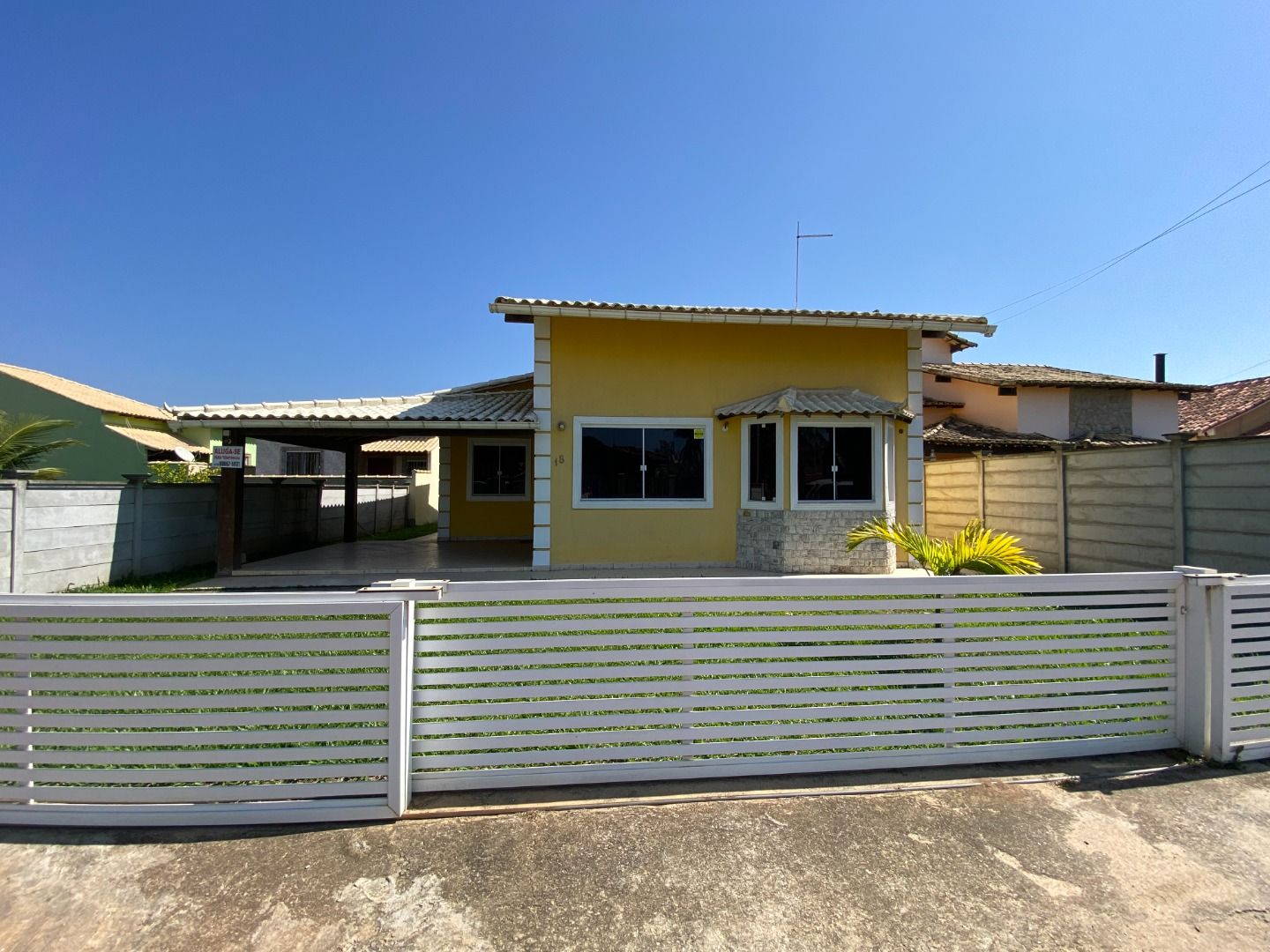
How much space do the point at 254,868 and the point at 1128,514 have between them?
930 cm

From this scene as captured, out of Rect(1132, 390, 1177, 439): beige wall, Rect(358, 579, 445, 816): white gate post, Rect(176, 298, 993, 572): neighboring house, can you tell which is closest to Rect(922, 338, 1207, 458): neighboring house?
Rect(1132, 390, 1177, 439): beige wall

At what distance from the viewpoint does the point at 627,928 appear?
6.56ft

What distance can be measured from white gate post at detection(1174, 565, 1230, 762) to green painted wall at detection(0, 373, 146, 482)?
2395 centimetres

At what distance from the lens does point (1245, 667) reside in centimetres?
309

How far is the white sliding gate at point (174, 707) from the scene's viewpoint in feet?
8.13

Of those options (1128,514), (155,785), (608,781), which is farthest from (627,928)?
(1128,514)

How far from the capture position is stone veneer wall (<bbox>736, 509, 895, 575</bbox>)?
8.70 metres

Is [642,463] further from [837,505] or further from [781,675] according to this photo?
[781,675]

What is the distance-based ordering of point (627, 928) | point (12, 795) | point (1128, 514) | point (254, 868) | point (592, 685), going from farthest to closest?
point (1128, 514) < point (592, 685) < point (12, 795) < point (254, 868) < point (627, 928)

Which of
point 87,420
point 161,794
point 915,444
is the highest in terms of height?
point 87,420

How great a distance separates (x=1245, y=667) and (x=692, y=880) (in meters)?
3.21

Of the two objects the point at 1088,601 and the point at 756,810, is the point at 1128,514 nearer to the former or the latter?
the point at 1088,601

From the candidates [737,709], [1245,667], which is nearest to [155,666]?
[737,709]

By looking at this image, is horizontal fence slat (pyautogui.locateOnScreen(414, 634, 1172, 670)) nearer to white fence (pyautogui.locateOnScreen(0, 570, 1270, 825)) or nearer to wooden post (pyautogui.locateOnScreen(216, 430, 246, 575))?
white fence (pyautogui.locateOnScreen(0, 570, 1270, 825))
